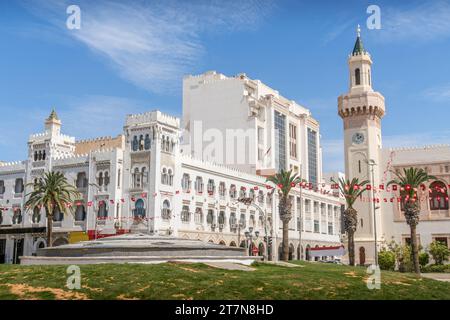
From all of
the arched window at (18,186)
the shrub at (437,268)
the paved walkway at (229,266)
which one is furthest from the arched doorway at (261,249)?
the paved walkway at (229,266)

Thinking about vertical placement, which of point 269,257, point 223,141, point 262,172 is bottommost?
point 269,257

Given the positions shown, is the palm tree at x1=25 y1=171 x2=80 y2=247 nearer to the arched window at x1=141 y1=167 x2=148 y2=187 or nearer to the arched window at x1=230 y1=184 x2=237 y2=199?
the arched window at x1=141 y1=167 x2=148 y2=187

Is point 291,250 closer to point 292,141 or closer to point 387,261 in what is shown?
point 292,141

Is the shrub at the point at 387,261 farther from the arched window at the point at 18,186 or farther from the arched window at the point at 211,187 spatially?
the arched window at the point at 18,186

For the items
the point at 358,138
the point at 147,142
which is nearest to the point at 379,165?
the point at 358,138

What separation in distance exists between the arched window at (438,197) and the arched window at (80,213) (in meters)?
47.8

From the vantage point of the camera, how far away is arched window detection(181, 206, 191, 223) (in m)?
68.7

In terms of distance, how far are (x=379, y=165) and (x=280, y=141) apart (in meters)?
22.7

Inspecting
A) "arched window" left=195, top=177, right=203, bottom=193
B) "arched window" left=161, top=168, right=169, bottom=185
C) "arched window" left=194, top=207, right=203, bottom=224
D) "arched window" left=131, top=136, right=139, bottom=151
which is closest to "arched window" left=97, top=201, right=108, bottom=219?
"arched window" left=131, top=136, right=139, bottom=151

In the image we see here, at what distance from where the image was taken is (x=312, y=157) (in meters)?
109
